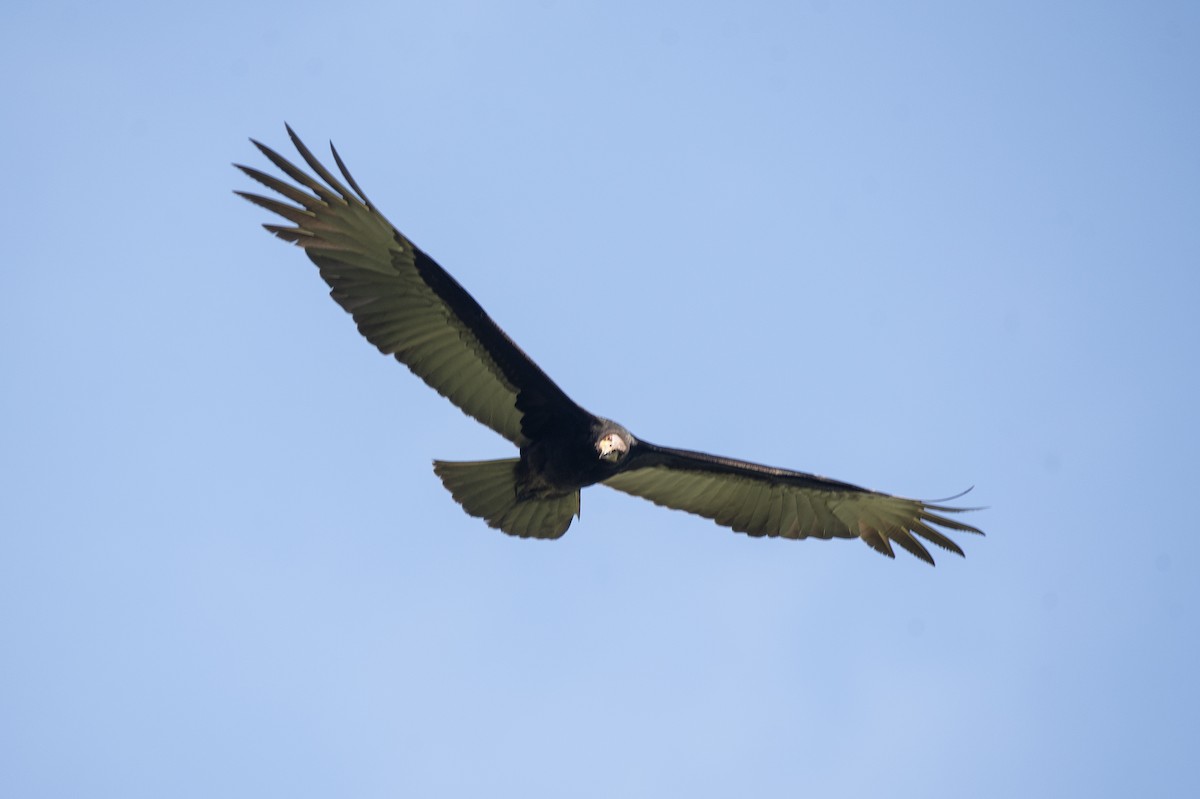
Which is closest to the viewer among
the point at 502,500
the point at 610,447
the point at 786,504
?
the point at 610,447

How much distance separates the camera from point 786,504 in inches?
473

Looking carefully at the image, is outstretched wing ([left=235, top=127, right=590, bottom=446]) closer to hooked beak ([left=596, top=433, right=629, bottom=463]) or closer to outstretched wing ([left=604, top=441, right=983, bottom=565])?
hooked beak ([left=596, top=433, right=629, bottom=463])

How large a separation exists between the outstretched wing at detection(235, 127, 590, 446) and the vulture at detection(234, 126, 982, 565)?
10mm

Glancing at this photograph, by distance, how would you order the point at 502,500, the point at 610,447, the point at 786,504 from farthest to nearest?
the point at 786,504 → the point at 502,500 → the point at 610,447

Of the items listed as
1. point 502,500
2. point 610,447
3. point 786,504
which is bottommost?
point 502,500

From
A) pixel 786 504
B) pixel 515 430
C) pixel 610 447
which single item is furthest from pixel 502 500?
pixel 786 504

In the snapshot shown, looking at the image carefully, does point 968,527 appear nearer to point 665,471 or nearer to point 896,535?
point 896,535

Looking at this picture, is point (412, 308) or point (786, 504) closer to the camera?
point (412, 308)

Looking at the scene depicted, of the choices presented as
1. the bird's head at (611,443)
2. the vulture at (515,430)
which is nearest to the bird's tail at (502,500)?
the vulture at (515,430)

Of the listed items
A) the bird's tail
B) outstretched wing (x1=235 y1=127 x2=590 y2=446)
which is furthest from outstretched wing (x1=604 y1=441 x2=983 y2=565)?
outstretched wing (x1=235 y1=127 x2=590 y2=446)

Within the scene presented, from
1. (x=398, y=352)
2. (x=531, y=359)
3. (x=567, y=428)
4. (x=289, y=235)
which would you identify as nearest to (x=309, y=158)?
(x=289, y=235)

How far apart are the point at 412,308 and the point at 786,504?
13.4 ft

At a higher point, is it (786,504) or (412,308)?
(786,504)

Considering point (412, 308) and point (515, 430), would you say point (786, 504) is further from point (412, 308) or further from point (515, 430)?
point (412, 308)
